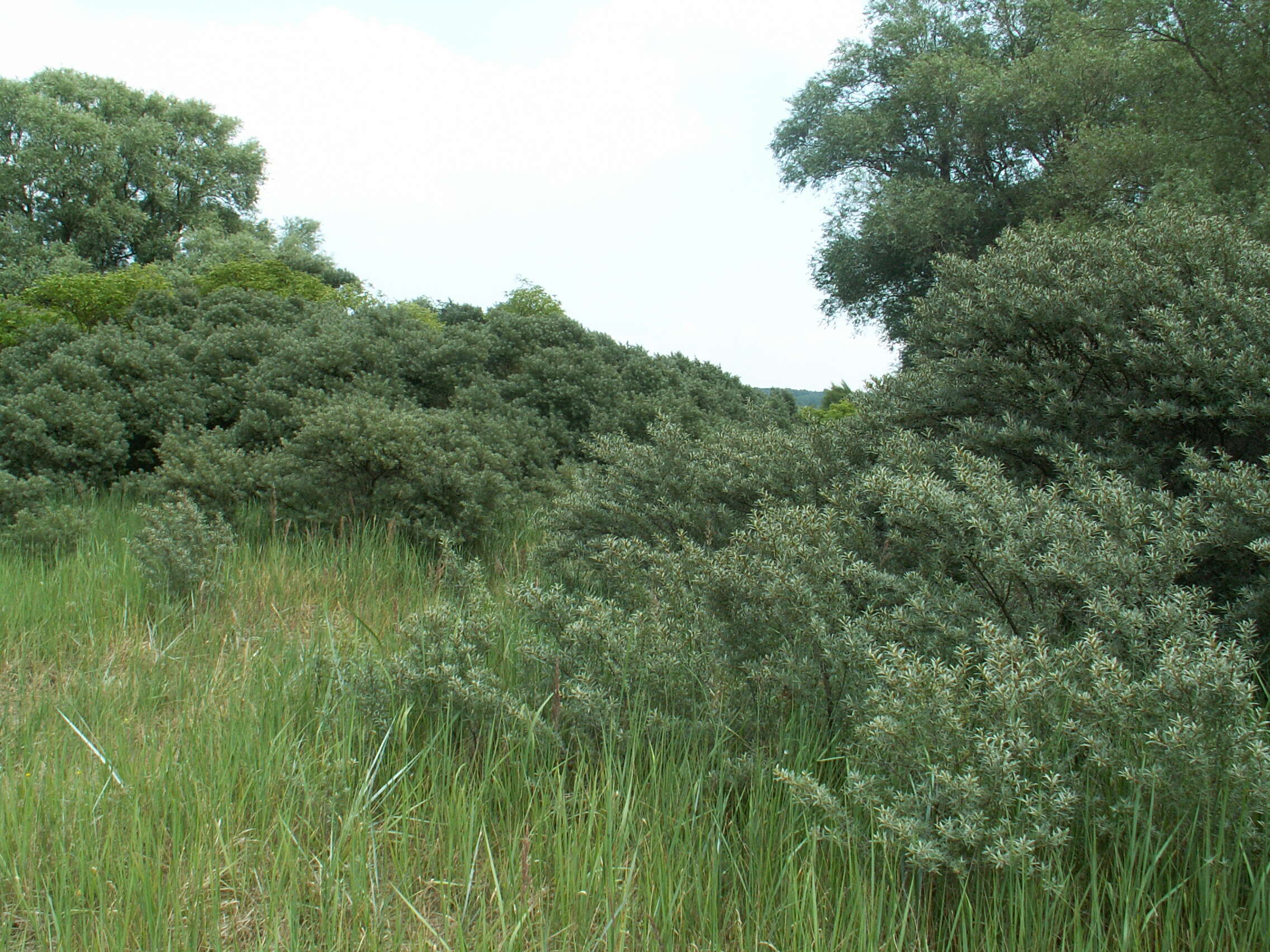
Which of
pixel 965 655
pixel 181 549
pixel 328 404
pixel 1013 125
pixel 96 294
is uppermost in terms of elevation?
pixel 1013 125

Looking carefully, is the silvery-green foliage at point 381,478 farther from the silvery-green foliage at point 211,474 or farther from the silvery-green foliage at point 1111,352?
the silvery-green foliage at point 1111,352

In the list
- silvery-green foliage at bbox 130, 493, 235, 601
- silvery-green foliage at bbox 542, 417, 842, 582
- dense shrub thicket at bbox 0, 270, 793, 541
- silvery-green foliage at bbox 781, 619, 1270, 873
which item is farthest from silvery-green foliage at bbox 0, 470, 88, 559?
silvery-green foliage at bbox 781, 619, 1270, 873

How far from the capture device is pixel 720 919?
2.33 meters

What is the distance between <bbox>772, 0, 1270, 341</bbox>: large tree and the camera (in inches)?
577

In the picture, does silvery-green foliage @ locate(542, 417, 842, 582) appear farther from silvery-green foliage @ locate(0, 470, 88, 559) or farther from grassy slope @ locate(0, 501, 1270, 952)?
silvery-green foliage @ locate(0, 470, 88, 559)

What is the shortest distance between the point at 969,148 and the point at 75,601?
27.1 m

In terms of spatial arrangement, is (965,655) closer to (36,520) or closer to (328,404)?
(36,520)

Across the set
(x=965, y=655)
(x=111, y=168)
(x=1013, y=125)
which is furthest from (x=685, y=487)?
(x=111, y=168)

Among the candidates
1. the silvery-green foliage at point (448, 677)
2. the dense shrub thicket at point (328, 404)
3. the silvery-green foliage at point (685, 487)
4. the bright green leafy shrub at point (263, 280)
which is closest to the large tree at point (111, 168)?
the bright green leafy shrub at point (263, 280)

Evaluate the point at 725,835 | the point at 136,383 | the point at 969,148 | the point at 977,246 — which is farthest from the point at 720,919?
the point at 969,148

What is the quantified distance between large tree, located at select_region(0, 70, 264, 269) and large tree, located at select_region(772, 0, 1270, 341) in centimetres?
2467

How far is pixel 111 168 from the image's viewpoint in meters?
34.0

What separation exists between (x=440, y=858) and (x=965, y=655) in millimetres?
1724

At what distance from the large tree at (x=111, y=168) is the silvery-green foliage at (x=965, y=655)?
3650 centimetres
